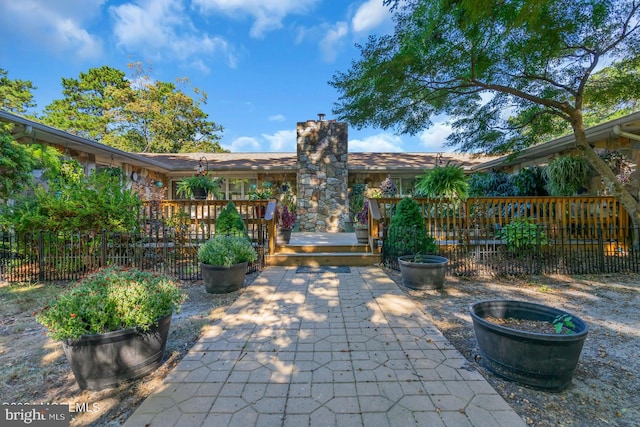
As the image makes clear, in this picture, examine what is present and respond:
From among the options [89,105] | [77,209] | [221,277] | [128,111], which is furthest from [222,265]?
[89,105]

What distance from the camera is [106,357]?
80.7 inches

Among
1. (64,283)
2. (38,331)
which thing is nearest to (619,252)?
(38,331)

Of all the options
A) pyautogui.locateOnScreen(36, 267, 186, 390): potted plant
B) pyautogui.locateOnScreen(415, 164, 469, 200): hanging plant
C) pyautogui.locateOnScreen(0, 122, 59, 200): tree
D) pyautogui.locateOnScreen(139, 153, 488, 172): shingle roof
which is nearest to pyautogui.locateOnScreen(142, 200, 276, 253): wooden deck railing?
pyautogui.locateOnScreen(0, 122, 59, 200): tree

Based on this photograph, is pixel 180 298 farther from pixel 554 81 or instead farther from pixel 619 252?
pixel 619 252

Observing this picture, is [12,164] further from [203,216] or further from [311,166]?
[311,166]

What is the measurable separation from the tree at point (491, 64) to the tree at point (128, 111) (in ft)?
58.7

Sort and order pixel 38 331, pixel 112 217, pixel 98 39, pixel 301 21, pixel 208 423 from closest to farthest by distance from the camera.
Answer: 1. pixel 208 423
2. pixel 38 331
3. pixel 112 217
4. pixel 301 21
5. pixel 98 39

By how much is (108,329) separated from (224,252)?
2.21 m

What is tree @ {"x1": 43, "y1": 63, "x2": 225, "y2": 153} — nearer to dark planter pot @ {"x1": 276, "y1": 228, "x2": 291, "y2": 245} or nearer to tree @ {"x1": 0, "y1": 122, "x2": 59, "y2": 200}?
tree @ {"x1": 0, "y1": 122, "x2": 59, "y2": 200}

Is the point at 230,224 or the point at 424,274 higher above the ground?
the point at 230,224

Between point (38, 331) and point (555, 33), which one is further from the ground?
point (555, 33)

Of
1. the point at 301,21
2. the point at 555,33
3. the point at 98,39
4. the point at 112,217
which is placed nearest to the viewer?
the point at 555,33

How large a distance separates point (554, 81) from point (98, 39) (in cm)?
1900

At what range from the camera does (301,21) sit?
370 inches
